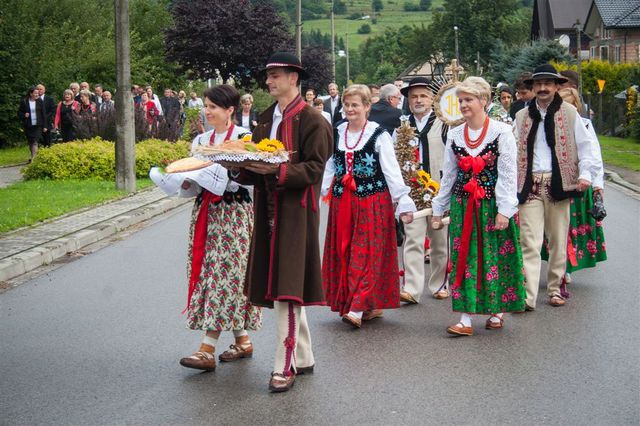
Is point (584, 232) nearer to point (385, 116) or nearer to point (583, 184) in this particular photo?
point (583, 184)

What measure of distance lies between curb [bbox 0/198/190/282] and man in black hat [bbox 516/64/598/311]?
5092 millimetres

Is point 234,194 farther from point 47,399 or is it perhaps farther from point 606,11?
point 606,11

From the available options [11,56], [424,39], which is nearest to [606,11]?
[424,39]

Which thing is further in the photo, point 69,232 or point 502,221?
point 69,232

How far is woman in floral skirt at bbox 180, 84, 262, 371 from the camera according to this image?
280 inches

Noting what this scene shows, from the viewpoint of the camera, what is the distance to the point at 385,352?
771cm

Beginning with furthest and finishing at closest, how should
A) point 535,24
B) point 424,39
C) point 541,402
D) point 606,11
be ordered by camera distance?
1. point 424,39
2. point 535,24
3. point 606,11
4. point 541,402

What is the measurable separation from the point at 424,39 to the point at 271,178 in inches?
4342

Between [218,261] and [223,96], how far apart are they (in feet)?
3.51

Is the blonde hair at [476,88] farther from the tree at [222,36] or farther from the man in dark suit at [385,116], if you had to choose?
the tree at [222,36]

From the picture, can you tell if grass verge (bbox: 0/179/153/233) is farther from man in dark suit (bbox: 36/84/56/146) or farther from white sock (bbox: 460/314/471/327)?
white sock (bbox: 460/314/471/327)

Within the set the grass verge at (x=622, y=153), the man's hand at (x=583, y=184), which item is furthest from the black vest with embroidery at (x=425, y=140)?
the grass verge at (x=622, y=153)

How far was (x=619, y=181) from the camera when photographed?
23266mm

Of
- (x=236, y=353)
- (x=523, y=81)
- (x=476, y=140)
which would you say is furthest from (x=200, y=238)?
(x=523, y=81)
